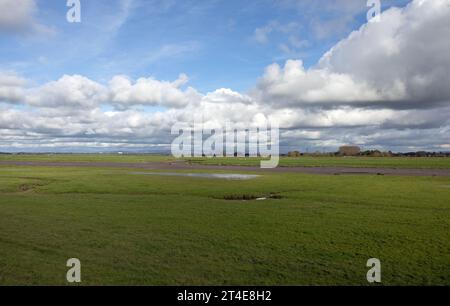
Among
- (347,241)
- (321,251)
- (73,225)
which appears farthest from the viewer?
(73,225)

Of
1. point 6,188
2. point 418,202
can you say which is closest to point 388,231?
point 418,202

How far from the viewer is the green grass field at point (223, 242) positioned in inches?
415

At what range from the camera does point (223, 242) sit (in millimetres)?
14141

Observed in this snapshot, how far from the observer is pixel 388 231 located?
16234 millimetres

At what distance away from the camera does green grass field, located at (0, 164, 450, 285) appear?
10.5 m
